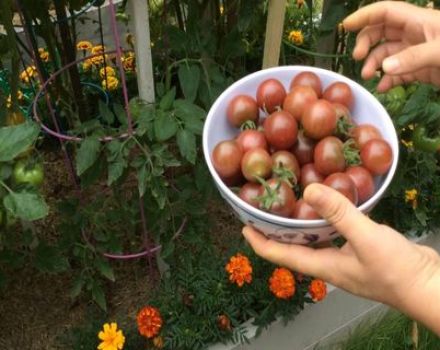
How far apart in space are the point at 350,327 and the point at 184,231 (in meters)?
0.62

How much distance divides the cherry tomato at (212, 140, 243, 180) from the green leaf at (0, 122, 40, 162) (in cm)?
27

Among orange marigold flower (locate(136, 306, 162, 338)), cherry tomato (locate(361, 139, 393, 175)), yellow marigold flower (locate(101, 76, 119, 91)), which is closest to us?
cherry tomato (locate(361, 139, 393, 175))

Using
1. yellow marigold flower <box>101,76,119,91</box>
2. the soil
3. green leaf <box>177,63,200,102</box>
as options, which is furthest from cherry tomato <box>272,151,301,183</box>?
yellow marigold flower <box>101,76,119,91</box>

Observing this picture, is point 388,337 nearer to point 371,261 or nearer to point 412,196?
point 412,196

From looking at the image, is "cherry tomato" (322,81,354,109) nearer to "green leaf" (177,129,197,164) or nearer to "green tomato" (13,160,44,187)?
"green leaf" (177,129,197,164)

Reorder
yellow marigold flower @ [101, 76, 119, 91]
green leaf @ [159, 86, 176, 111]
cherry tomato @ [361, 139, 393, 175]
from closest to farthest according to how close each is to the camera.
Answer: cherry tomato @ [361, 139, 393, 175]
green leaf @ [159, 86, 176, 111]
yellow marigold flower @ [101, 76, 119, 91]

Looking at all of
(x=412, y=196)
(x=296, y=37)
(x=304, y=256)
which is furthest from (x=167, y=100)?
(x=296, y=37)

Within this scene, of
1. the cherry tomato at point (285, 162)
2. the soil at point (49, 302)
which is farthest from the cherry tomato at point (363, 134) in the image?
the soil at point (49, 302)

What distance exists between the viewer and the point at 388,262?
2.52ft

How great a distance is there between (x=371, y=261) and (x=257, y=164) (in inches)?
8.4

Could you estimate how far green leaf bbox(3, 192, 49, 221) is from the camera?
0.81 meters

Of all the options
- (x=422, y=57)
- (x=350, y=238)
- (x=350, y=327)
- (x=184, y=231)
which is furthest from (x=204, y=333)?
(x=422, y=57)

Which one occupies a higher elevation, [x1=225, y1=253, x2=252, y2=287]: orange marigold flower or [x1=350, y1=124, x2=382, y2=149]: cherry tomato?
[x1=350, y1=124, x2=382, y2=149]: cherry tomato

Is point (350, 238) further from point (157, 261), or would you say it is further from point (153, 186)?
point (157, 261)
